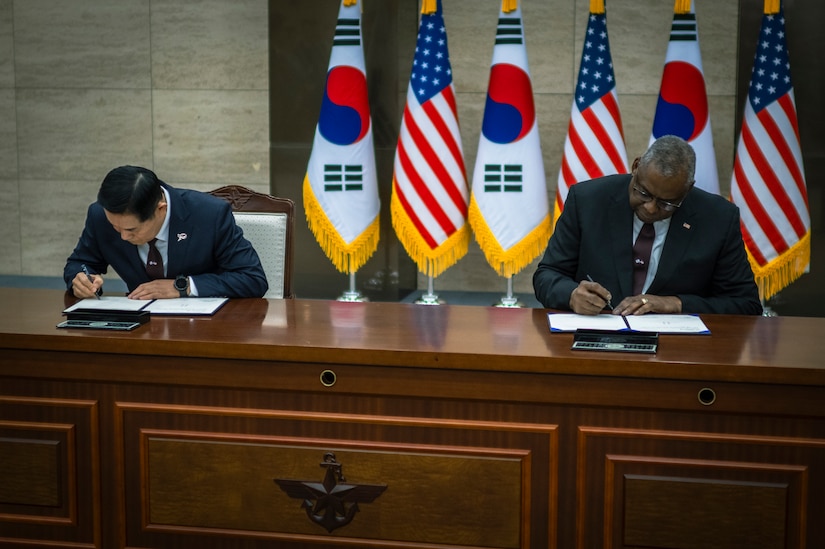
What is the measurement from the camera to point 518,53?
5.71m

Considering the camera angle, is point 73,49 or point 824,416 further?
point 73,49

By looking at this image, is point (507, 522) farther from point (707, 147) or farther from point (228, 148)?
point (228, 148)

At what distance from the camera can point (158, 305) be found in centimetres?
312

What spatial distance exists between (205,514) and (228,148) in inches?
190

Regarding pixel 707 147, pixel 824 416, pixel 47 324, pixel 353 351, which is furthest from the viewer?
pixel 707 147

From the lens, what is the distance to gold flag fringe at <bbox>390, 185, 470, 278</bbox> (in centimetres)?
587

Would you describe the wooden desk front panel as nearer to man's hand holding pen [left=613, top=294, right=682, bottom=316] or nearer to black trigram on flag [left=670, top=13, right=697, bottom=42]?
man's hand holding pen [left=613, top=294, right=682, bottom=316]

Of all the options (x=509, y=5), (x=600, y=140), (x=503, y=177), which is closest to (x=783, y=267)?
(x=600, y=140)

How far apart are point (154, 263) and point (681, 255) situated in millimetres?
1830

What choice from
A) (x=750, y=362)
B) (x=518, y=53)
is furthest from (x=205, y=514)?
(x=518, y=53)

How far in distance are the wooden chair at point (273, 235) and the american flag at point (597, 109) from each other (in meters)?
2.30

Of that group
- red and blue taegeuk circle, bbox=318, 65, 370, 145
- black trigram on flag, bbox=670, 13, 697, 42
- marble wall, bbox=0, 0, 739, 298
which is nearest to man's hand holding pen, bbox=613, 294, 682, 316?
black trigram on flag, bbox=670, 13, 697, 42

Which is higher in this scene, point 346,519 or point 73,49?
point 73,49

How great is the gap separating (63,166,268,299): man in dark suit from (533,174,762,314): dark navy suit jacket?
1.07 meters
